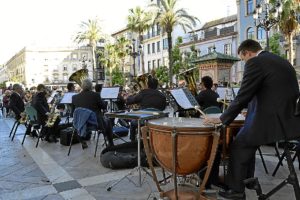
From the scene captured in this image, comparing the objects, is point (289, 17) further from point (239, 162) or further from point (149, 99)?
point (239, 162)

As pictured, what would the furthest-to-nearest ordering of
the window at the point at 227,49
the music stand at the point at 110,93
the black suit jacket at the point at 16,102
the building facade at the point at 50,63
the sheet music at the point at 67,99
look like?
1. the building facade at the point at 50,63
2. the window at the point at 227,49
3. the black suit jacket at the point at 16,102
4. the sheet music at the point at 67,99
5. the music stand at the point at 110,93

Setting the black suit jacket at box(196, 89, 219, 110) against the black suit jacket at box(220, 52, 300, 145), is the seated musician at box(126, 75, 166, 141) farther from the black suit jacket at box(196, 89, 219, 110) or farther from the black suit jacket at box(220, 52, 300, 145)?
the black suit jacket at box(220, 52, 300, 145)

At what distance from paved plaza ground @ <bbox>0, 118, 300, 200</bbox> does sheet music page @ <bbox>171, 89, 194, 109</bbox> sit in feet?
4.29

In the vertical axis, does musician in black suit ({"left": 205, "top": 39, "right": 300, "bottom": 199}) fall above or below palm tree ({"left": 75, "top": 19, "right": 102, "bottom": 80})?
below

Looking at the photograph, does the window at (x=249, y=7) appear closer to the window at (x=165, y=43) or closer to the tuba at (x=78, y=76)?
the window at (x=165, y=43)

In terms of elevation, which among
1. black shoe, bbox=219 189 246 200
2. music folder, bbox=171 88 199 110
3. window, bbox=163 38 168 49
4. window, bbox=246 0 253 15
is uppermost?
window, bbox=246 0 253 15

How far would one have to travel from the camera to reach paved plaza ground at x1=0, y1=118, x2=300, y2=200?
4.29m

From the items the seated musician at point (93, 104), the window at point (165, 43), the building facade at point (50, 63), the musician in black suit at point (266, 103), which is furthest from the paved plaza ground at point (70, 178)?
the building facade at point (50, 63)

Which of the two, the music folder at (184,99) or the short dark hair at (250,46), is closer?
the short dark hair at (250,46)

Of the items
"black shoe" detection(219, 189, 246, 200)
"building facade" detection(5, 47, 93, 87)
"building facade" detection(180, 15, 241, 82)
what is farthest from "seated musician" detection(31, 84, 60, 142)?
"building facade" detection(5, 47, 93, 87)

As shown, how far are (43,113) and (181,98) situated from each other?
13.0 ft

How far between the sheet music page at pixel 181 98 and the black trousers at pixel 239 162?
203 centimetres

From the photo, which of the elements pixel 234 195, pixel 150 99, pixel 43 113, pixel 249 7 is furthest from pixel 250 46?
pixel 249 7

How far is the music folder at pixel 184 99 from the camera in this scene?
548 cm
